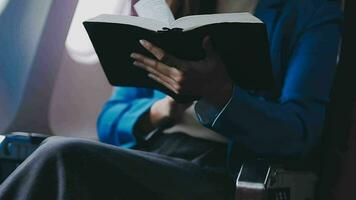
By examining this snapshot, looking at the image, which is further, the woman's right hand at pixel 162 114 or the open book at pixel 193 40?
the woman's right hand at pixel 162 114

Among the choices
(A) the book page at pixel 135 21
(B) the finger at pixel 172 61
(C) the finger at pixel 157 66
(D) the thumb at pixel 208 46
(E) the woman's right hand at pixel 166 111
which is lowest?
(E) the woman's right hand at pixel 166 111

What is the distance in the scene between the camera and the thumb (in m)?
1.04

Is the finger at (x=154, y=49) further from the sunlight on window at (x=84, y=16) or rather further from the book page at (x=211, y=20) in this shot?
the sunlight on window at (x=84, y=16)

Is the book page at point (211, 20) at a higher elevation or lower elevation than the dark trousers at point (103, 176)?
higher

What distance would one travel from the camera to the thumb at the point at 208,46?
3.43 ft

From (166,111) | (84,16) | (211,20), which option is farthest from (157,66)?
(84,16)

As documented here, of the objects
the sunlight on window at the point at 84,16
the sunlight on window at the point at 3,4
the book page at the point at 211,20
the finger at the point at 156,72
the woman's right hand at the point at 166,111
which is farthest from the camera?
the sunlight on window at the point at 84,16

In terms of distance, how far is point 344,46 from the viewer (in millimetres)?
1112

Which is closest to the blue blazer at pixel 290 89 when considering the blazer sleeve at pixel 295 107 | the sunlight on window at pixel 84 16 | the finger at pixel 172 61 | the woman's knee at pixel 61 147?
the blazer sleeve at pixel 295 107

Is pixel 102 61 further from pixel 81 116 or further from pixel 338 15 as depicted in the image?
pixel 81 116

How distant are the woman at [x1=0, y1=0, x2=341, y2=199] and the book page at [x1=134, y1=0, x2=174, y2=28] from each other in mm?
76

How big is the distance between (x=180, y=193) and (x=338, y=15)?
467mm

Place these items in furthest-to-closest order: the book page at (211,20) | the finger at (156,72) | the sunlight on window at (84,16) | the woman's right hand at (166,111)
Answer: the sunlight on window at (84,16)
the woman's right hand at (166,111)
the finger at (156,72)
the book page at (211,20)

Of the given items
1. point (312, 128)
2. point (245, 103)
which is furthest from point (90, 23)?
point (312, 128)
